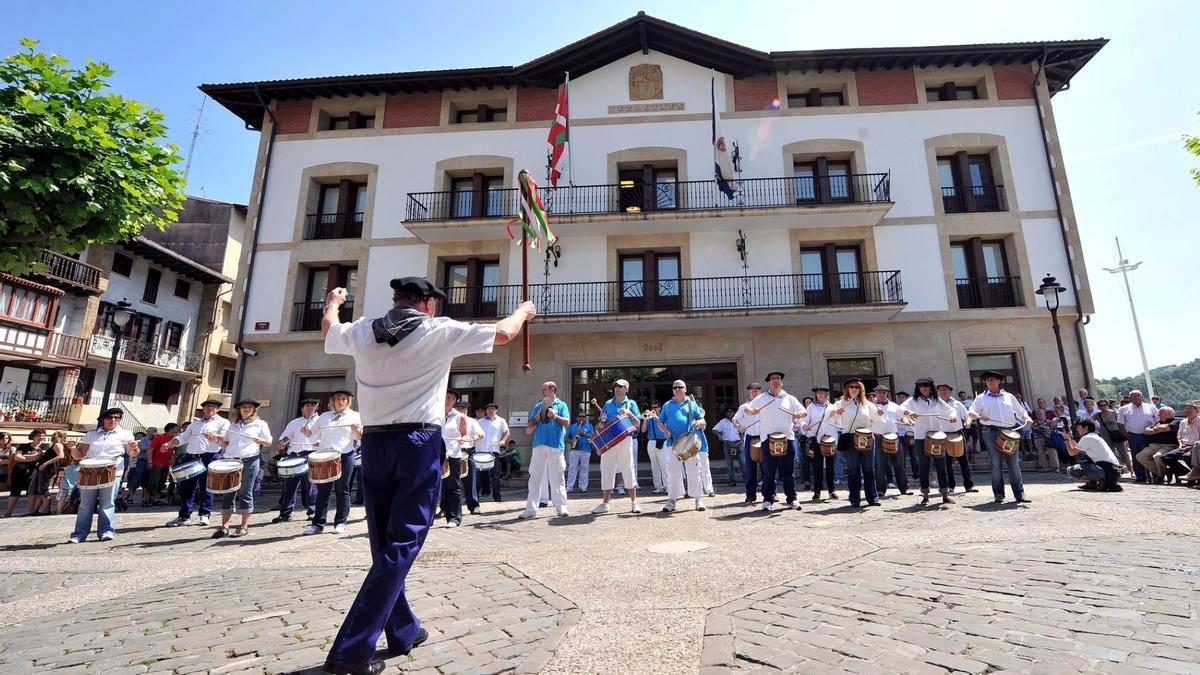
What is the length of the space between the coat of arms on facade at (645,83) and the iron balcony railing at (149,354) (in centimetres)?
2624

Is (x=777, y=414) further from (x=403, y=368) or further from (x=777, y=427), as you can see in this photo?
(x=403, y=368)

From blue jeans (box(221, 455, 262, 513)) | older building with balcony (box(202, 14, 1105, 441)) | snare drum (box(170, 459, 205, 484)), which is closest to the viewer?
blue jeans (box(221, 455, 262, 513))

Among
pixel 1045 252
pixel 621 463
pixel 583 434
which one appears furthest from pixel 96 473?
pixel 1045 252

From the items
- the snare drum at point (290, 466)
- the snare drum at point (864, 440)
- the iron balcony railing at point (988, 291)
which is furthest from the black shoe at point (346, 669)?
the iron balcony railing at point (988, 291)

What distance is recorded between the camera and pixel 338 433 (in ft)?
26.3

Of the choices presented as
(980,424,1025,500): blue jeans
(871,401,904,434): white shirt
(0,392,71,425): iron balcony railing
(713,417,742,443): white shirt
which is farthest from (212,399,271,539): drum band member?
(0,392,71,425): iron balcony railing

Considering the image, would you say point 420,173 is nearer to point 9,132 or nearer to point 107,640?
point 9,132

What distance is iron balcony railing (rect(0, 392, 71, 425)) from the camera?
2175 centimetres

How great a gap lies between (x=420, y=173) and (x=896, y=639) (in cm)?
1958

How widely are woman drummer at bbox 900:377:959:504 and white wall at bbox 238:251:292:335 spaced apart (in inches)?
729

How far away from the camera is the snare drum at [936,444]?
8305 mm

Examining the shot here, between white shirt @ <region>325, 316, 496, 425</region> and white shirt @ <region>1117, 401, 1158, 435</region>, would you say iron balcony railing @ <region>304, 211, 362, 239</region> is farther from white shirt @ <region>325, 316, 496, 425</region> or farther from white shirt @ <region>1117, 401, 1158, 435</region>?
white shirt @ <region>1117, 401, 1158, 435</region>

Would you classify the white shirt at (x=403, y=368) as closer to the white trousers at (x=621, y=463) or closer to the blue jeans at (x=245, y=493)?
the white trousers at (x=621, y=463)

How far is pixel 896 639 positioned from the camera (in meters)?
2.91
